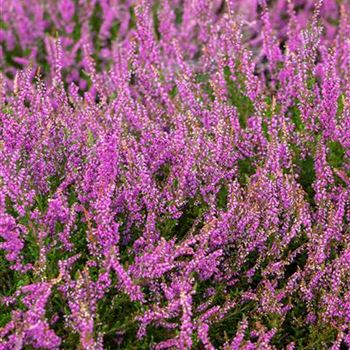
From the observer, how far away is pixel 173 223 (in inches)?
109

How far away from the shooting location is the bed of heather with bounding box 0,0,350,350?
235 centimetres

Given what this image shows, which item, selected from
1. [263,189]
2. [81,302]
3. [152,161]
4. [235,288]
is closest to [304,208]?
[263,189]

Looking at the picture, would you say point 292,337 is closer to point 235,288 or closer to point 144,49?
point 235,288

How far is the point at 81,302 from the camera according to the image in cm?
210

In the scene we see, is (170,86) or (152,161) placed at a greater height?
(170,86)

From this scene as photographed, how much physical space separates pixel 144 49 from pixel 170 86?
31cm

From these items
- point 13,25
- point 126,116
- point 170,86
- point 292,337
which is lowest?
point 292,337

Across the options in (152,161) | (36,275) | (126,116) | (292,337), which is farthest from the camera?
(126,116)

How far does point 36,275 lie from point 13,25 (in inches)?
140

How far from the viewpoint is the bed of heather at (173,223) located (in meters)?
2.35

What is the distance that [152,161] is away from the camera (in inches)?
117

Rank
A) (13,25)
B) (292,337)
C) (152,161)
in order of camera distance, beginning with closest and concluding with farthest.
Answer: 1. (292,337)
2. (152,161)
3. (13,25)

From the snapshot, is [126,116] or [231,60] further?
[231,60]

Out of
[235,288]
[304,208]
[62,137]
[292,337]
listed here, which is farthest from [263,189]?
[62,137]
